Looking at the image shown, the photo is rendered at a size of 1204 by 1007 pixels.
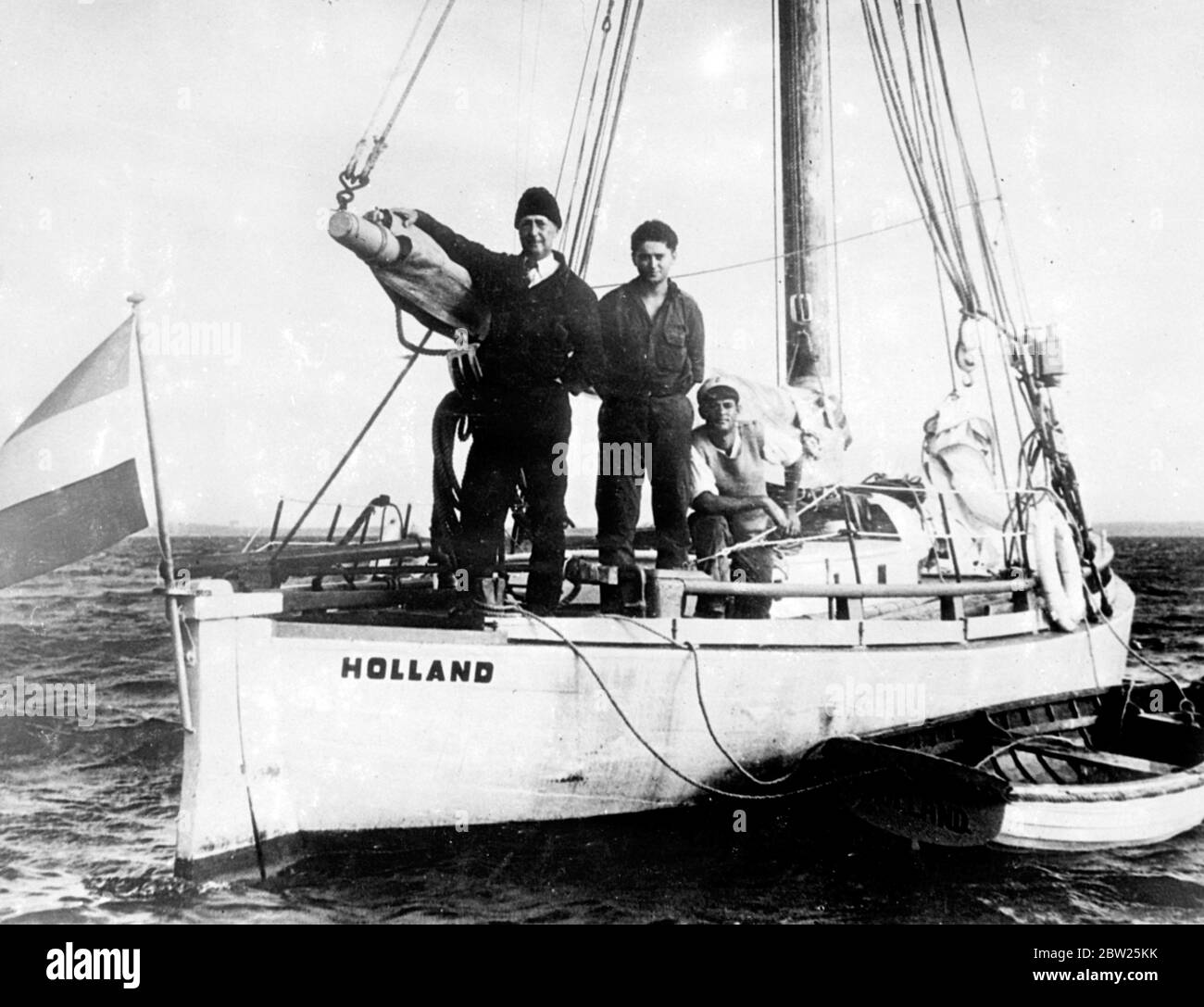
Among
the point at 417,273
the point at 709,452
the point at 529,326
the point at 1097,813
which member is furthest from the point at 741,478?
the point at 1097,813

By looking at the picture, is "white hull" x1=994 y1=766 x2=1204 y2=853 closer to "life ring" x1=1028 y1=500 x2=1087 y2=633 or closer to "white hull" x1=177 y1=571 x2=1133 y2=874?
"white hull" x1=177 y1=571 x2=1133 y2=874

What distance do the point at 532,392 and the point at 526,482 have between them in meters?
0.58

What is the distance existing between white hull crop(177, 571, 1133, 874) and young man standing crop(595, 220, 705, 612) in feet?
2.52

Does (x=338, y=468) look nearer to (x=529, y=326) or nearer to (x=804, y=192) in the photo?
(x=529, y=326)

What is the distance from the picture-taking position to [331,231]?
510cm

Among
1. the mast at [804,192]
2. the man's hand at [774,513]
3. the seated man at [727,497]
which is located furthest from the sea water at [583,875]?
the mast at [804,192]

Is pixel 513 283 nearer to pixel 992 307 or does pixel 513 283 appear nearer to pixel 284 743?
pixel 284 743

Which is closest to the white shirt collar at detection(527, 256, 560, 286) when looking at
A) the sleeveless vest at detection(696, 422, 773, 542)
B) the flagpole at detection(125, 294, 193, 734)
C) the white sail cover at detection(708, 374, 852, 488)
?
the sleeveless vest at detection(696, 422, 773, 542)

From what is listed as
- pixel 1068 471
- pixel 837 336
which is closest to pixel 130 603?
pixel 837 336

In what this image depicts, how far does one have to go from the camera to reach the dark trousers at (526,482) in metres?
6.47

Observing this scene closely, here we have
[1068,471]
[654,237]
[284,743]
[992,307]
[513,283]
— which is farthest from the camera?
[992,307]

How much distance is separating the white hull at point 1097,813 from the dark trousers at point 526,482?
10.4ft

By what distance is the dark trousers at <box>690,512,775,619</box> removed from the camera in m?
7.54

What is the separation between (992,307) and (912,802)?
6869mm
